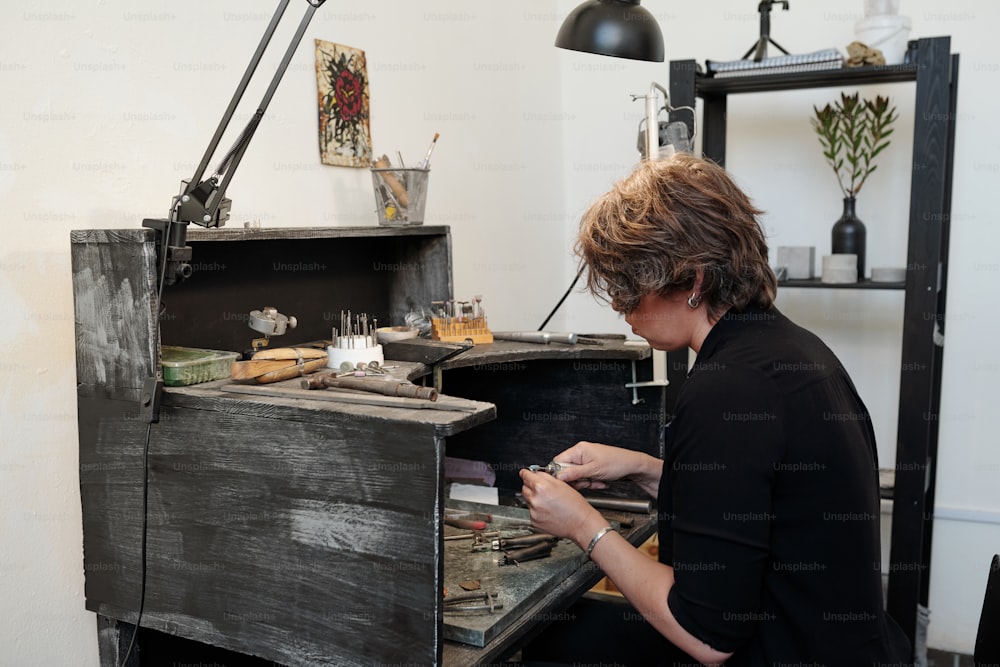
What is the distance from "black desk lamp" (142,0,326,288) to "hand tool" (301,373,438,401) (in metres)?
0.24

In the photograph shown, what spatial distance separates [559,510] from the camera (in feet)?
4.53

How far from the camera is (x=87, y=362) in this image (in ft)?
4.25

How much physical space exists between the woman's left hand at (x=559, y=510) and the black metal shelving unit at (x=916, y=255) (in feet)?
3.76

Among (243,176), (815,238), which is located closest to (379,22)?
(243,176)

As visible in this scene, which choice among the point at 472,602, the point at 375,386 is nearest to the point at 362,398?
the point at 375,386

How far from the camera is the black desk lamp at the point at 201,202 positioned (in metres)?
1.21

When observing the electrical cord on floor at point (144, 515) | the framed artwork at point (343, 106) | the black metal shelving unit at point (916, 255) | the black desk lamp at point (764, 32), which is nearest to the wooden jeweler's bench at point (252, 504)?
the electrical cord on floor at point (144, 515)

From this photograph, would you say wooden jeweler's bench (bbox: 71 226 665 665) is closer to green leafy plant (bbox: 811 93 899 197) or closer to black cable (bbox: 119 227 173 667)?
black cable (bbox: 119 227 173 667)

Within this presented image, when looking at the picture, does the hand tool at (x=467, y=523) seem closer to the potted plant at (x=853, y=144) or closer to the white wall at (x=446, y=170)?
the white wall at (x=446, y=170)

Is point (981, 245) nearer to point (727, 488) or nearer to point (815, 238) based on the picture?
point (815, 238)

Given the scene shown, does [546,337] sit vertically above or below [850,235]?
below

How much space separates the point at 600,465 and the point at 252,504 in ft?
2.23

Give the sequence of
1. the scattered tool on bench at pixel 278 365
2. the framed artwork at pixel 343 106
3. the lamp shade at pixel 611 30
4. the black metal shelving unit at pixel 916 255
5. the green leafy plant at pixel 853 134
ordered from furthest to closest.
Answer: the green leafy plant at pixel 853 134 → the black metal shelving unit at pixel 916 255 → the framed artwork at pixel 343 106 → the lamp shade at pixel 611 30 → the scattered tool on bench at pixel 278 365

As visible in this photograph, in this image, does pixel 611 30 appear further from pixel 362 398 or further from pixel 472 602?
pixel 472 602
